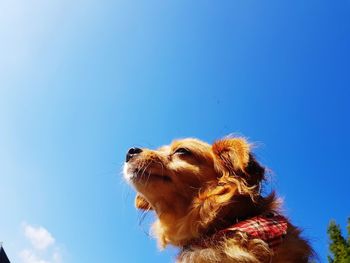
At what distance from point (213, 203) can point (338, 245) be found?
91.9 feet

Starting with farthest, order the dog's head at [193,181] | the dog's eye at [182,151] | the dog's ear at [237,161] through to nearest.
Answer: the dog's eye at [182,151] → the dog's ear at [237,161] → the dog's head at [193,181]

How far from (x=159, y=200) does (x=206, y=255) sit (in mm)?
1139

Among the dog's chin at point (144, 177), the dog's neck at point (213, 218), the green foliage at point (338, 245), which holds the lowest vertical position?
the dog's neck at point (213, 218)

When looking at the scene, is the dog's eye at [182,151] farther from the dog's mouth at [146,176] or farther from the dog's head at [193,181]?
the dog's mouth at [146,176]

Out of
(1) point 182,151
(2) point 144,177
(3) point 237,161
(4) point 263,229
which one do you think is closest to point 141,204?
(2) point 144,177

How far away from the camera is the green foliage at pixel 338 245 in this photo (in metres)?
27.2

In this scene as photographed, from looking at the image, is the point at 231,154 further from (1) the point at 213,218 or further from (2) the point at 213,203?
(1) the point at 213,218

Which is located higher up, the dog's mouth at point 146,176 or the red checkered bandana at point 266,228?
the dog's mouth at point 146,176

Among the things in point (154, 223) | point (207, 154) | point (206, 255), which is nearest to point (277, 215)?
point (206, 255)

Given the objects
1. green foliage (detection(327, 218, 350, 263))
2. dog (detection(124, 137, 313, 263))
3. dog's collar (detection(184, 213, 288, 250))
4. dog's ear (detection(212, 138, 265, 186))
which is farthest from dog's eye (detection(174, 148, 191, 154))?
green foliage (detection(327, 218, 350, 263))

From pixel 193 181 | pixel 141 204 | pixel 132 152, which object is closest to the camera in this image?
pixel 193 181

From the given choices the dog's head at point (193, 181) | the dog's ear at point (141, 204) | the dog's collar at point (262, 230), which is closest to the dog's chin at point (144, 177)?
the dog's head at point (193, 181)

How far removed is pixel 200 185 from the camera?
4453 mm

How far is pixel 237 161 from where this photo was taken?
4297mm
